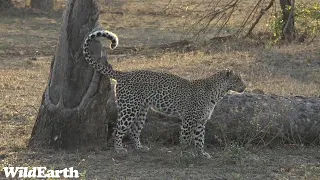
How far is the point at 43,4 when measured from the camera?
28.8m

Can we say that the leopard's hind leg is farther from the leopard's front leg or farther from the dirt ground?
the leopard's front leg

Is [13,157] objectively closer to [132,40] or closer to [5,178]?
[5,178]

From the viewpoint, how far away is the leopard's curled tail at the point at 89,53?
8781 millimetres

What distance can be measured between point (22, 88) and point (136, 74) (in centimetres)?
537

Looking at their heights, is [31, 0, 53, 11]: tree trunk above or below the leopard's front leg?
above

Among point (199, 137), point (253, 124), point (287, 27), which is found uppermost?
point (287, 27)

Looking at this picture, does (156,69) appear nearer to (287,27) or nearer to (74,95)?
(287,27)

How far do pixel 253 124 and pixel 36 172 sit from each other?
2927 mm

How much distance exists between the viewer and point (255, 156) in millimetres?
8750

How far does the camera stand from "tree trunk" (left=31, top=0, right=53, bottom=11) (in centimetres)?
2864

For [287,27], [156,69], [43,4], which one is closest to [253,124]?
[156,69]

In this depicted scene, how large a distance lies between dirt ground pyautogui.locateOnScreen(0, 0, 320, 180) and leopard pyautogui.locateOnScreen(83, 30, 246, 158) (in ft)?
0.84

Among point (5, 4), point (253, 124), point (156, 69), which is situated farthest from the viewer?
point (5, 4)

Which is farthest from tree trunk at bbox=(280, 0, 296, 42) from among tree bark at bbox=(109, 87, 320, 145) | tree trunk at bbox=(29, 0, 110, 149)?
tree trunk at bbox=(29, 0, 110, 149)
